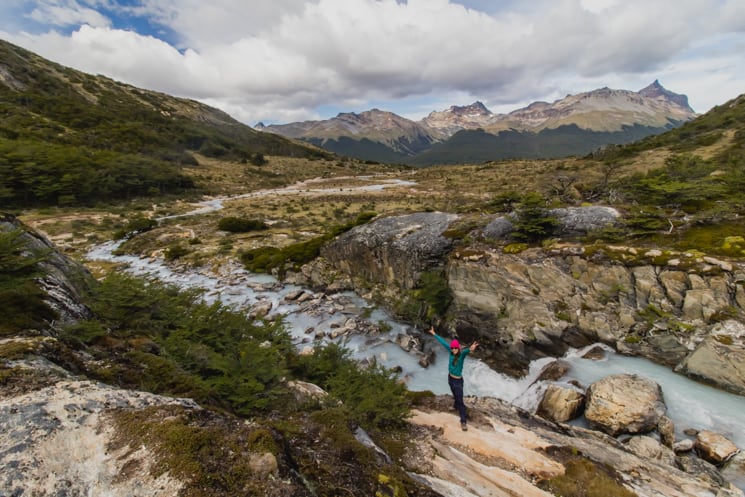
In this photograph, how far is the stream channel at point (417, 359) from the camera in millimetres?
8094

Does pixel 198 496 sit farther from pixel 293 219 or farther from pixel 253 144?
pixel 253 144

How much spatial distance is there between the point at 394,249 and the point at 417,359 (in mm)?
6332

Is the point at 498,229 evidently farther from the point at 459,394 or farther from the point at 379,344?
the point at 459,394

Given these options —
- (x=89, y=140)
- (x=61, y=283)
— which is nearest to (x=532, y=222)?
(x=61, y=283)

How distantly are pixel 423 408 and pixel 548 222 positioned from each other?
34.1ft

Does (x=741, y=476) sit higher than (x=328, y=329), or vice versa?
(x=741, y=476)

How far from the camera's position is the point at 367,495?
3459 millimetres

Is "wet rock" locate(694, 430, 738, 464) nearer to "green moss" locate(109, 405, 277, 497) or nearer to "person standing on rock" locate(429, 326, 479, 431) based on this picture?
"person standing on rock" locate(429, 326, 479, 431)

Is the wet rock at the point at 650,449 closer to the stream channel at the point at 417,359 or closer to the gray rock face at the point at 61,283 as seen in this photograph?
the stream channel at the point at 417,359

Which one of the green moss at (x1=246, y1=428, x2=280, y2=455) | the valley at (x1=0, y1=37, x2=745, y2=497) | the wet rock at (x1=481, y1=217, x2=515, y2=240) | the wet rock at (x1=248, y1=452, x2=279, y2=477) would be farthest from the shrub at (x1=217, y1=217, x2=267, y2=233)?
the wet rock at (x1=248, y1=452, x2=279, y2=477)

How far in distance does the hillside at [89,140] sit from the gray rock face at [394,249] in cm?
4487

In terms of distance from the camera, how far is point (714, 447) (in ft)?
22.9

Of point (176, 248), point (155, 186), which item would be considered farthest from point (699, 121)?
point (155, 186)

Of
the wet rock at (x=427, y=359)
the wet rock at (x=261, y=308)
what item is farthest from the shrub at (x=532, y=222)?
the wet rock at (x=261, y=308)
